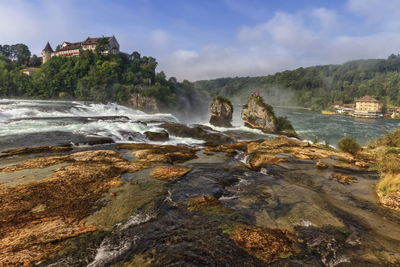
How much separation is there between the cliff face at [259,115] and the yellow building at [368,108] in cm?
9347

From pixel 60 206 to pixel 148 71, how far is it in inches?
3959

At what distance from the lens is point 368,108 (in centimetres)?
11162

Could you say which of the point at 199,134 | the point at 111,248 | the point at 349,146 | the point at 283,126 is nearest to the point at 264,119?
the point at 283,126

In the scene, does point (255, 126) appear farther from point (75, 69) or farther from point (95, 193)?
point (75, 69)

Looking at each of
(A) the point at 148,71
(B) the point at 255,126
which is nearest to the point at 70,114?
(B) the point at 255,126

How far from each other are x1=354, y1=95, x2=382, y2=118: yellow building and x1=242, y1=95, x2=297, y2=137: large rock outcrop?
3623 inches

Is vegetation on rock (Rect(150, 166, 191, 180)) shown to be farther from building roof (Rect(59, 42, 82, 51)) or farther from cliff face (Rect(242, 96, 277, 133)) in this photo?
building roof (Rect(59, 42, 82, 51))

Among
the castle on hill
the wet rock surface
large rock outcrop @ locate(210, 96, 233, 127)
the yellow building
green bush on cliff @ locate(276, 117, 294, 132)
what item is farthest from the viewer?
the castle on hill

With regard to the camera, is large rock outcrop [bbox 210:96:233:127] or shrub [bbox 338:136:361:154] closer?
shrub [bbox 338:136:361:154]

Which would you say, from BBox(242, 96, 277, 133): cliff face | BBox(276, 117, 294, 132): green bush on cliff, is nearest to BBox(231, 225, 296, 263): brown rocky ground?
BBox(242, 96, 277, 133): cliff face

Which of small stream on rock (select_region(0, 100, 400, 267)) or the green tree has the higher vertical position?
the green tree

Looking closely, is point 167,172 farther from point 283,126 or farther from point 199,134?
point 283,126

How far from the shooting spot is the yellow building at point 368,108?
107062mm

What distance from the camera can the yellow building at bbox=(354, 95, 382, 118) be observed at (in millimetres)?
107062
